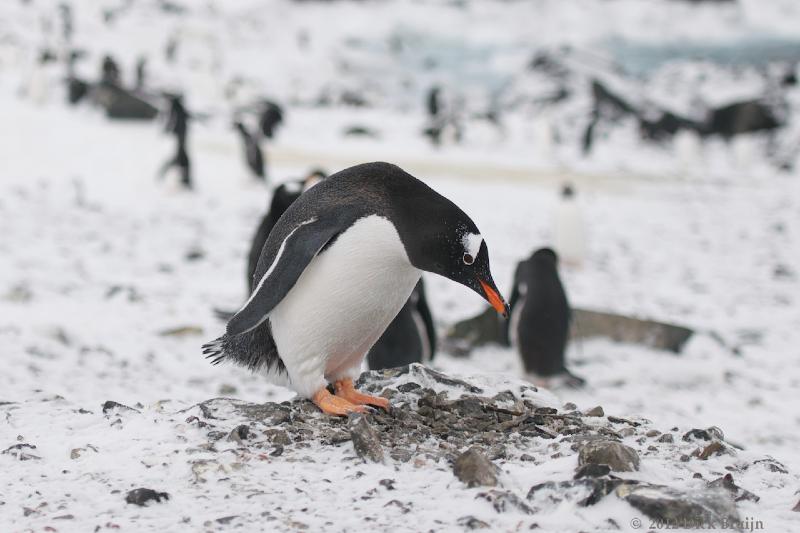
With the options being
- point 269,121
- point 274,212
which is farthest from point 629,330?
point 269,121

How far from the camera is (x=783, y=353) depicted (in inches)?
256

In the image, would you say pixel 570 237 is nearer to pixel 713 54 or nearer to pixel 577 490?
pixel 577 490

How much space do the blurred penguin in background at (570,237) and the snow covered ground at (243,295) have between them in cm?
23

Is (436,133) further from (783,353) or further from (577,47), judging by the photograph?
(577,47)

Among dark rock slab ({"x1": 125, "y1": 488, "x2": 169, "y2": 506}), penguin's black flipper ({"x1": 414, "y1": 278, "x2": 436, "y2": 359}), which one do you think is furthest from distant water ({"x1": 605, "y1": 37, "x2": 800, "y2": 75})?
dark rock slab ({"x1": 125, "y1": 488, "x2": 169, "y2": 506})

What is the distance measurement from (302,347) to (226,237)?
6774mm

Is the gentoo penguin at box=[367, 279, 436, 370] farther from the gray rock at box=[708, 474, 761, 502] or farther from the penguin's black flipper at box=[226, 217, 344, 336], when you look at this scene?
the gray rock at box=[708, 474, 761, 502]

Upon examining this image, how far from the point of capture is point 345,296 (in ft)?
9.04

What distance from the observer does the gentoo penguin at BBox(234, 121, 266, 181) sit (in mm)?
12781

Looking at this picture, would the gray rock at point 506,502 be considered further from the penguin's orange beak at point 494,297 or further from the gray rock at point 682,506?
the penguin's orange beak at point 494,297

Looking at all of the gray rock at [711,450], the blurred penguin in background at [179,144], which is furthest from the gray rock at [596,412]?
the blurred penguin in background at [179,144]

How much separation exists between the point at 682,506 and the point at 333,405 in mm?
1227

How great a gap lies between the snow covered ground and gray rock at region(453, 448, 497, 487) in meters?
0.04

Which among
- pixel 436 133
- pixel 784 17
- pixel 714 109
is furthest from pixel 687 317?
pixel 784 17
